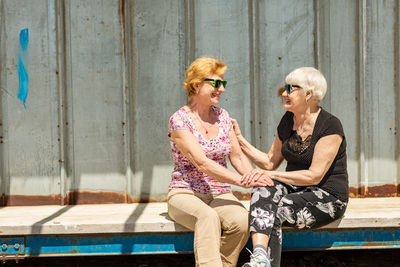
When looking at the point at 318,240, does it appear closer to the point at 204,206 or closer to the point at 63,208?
the point at 204,206

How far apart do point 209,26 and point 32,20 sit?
59.9 inches

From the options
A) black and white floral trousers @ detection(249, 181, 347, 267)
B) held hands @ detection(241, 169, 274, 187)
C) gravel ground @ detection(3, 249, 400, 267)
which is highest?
held hands @ detection(241, 169, 274, 187)

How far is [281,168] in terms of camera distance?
4.26 m

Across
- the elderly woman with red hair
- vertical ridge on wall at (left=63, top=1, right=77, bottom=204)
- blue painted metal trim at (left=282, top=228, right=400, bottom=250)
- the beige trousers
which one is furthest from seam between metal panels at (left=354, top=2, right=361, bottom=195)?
vertical ridge on wall at (left=63, top=1, right=77, bottom=204)

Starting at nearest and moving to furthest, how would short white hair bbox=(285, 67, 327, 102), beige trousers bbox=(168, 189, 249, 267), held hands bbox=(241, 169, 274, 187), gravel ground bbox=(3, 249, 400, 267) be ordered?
1. beige trousers bbox=(168, 189, 249, 267)
2. held hands bbox=(241, 169, 274, 187)
3. short white hair bbox=(285, 67, 327, 102)
4. gravel ground bbox=(3, 249, 400, 267)

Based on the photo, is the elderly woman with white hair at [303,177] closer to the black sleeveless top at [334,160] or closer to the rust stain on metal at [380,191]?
the black sleeveless top at [334,160]

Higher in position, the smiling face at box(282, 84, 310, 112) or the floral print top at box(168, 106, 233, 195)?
the smiling face at box(282, 84, 310, 112)

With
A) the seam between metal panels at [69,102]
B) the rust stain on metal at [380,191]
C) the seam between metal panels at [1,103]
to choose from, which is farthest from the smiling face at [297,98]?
the seam between metal panels at [1,103]

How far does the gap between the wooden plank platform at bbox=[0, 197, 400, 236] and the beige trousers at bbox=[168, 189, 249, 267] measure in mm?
169

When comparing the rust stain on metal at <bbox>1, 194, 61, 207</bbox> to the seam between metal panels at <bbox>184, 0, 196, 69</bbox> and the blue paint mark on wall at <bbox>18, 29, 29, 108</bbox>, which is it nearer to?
the blue paint mark on wall at <bbox>18, 29, 29, 108</bbox>

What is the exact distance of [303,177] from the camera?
2.97m

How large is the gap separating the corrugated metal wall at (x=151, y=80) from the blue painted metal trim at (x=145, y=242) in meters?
0.91

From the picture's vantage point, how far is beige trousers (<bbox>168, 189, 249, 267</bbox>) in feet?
9.15

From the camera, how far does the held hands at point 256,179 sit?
2.98 meters
